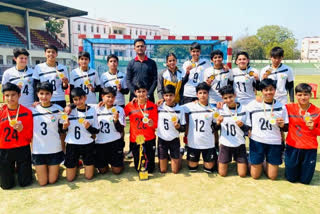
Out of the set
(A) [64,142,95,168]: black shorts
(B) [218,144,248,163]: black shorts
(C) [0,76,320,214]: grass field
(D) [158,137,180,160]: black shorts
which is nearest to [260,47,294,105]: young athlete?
(B) [218,144,248,163]: black shorts

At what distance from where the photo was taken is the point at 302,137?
11.9 feet

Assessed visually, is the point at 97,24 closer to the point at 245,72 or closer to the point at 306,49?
the point at 245,72

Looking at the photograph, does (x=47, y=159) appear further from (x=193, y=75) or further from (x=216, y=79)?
(x=216, y=79)

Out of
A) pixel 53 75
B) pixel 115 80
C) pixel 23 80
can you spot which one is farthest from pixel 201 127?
pixel 23 80

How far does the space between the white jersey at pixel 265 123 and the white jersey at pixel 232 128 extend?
0.51 feet

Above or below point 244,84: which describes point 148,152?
below

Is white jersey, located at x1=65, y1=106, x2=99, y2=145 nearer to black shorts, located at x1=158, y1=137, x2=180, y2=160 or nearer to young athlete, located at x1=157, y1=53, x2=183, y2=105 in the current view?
black shorts, located at x1=158, y1=137, x2=180, y2=160

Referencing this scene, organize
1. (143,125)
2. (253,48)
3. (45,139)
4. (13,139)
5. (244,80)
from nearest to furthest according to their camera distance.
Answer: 1. (13,139)
2. (45,139)
3. (143,125)
4. (244,80)
5. (253,48)

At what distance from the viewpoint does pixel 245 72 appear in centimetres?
460

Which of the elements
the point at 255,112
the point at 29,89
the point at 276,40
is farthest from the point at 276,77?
the point at 276,40

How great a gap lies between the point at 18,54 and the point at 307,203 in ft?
15.8

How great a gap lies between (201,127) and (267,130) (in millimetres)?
1000

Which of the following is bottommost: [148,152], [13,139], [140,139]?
[148,152]

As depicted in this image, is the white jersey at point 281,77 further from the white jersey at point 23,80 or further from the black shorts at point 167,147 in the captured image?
the white jersey at point 23,80
